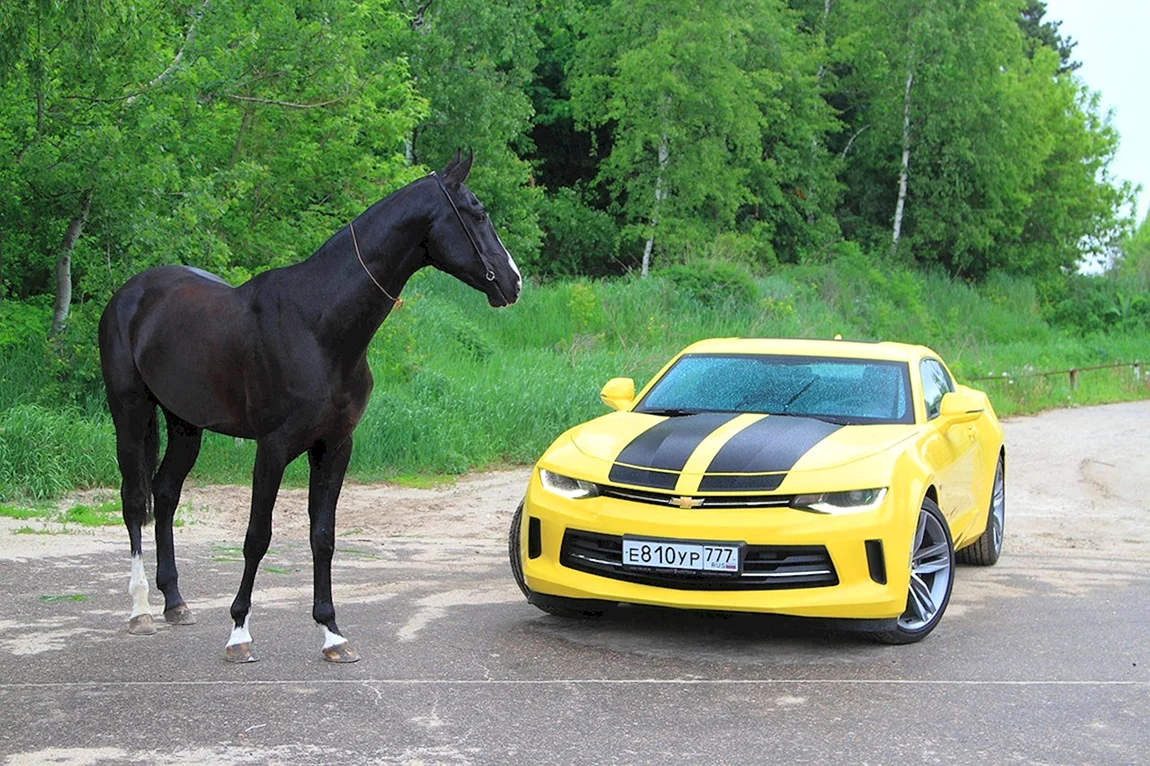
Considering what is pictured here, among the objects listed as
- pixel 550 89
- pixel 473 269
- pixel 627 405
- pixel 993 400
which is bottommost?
pixel 993 400

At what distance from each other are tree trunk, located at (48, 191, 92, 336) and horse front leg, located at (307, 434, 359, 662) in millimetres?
9144

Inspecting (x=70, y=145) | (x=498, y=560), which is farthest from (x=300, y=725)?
(x=70, y=145)

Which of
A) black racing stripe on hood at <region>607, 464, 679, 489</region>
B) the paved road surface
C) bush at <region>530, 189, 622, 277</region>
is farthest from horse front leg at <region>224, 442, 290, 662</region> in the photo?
bush at <region>530, 189, 622, 277</region>

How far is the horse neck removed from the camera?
6508 millimetres

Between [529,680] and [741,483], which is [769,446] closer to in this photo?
[741,483]

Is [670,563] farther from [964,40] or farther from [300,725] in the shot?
[964,40]

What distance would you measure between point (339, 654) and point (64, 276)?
31.8ft

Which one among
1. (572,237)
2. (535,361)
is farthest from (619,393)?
(572,237)

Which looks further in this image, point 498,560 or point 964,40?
point 964,40

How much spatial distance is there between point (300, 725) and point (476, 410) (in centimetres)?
1216

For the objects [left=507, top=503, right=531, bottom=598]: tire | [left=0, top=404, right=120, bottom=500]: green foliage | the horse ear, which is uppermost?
the horse ear

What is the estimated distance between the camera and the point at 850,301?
42875 millimetres

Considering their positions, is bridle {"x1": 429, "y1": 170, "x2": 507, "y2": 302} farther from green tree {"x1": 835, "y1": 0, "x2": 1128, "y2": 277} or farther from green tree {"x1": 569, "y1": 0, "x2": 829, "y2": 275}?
green tree {"x1": 835, "y1": 0, "x2": 1128, "y2": 277}

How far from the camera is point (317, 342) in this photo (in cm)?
648
